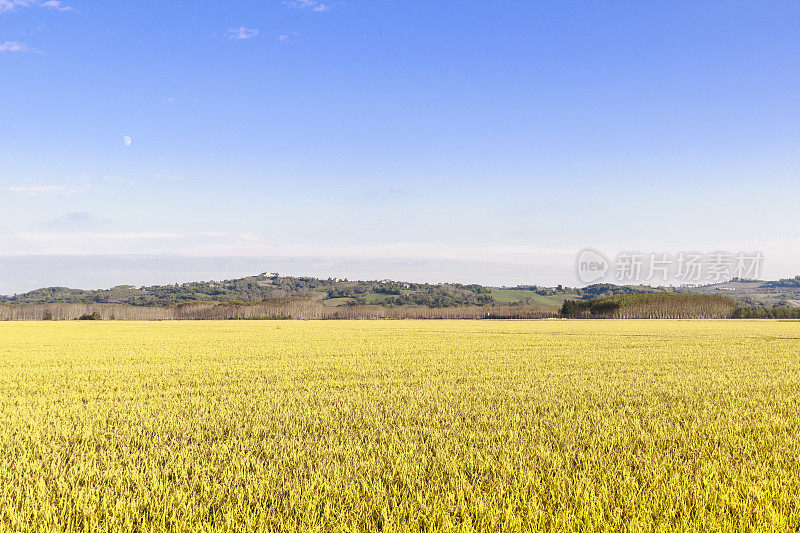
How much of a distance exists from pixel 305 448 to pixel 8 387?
13.5 metres

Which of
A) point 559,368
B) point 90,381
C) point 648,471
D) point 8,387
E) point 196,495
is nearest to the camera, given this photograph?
point 196,495

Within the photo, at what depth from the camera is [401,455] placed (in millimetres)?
7898

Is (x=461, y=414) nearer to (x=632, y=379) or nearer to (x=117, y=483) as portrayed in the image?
(x=117, y=483)

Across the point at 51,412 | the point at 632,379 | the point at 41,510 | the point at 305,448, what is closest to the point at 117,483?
the point at 41,510

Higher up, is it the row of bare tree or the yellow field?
the yellow field

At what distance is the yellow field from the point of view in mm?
5770

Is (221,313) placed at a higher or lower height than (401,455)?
lower

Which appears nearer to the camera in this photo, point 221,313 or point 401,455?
point 401,455

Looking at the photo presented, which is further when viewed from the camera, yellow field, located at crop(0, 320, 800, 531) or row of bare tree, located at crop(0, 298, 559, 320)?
row of bare tree, located at crop(0, 298, 559, 320)

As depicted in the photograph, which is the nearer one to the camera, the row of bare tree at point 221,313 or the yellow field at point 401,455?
the yellow field at point 401,455

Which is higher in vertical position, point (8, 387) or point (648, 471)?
point (648, 471)

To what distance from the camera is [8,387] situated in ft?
54.1

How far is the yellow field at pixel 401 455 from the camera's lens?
577 cm

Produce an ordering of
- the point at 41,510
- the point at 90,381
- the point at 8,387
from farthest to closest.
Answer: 1. the point at 90,381
2. the point at 8,387
3. the point at 41,510
